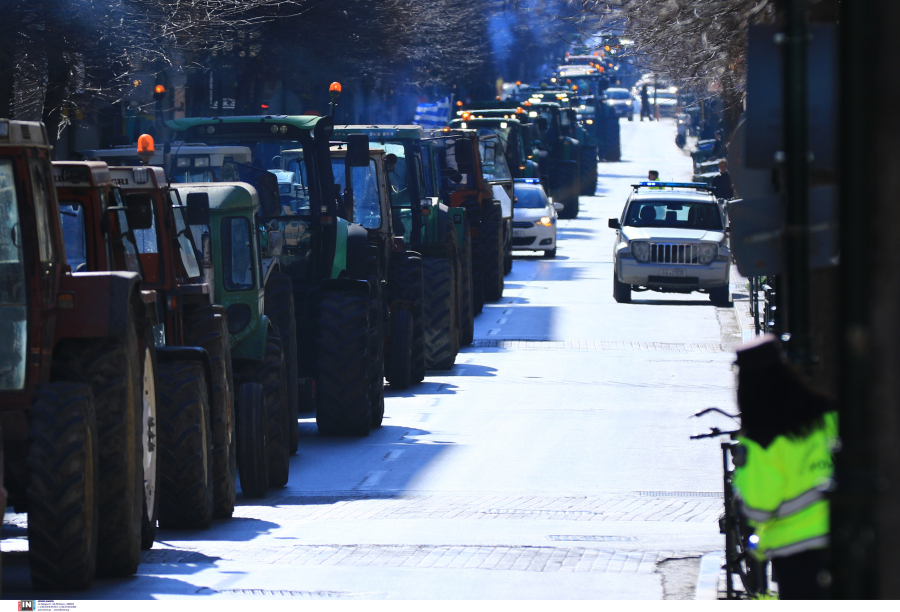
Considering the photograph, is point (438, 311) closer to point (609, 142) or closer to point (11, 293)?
point (11, 293)

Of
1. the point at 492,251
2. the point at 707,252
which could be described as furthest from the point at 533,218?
the point at 707,252

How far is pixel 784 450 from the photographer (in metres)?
5.19

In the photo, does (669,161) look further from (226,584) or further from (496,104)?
(226,584)

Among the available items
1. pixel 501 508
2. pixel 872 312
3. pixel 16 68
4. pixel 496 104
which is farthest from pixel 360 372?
pixel 496 104

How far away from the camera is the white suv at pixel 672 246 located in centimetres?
2481

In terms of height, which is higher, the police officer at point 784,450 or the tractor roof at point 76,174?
the tractor roof at point 76,174

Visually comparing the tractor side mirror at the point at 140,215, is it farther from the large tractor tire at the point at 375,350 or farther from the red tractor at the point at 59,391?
the large tractor tire at the point at 375,350

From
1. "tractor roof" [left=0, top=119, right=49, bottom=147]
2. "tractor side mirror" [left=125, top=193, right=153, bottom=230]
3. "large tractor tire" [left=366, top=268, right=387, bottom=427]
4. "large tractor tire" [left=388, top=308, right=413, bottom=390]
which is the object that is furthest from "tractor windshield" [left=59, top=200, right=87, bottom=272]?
"large tractor tire" [left=388, top=308, right=413, bottom=390]

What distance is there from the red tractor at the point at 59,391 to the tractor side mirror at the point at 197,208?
262 cm

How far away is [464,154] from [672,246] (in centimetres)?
491

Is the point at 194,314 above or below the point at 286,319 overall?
above

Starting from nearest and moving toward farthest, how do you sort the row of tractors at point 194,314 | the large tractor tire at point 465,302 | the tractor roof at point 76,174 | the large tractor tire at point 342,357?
1. the row of tractors at point 194,314
2. the tractor roof at point 76,174
3. the large tractor tire at point 342,357
4. the large tractor tire at point 465,302

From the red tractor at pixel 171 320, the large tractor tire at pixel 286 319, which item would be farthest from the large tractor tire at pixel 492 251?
the red tractor at pixel 171 320

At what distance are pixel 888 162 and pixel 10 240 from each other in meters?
4.83
